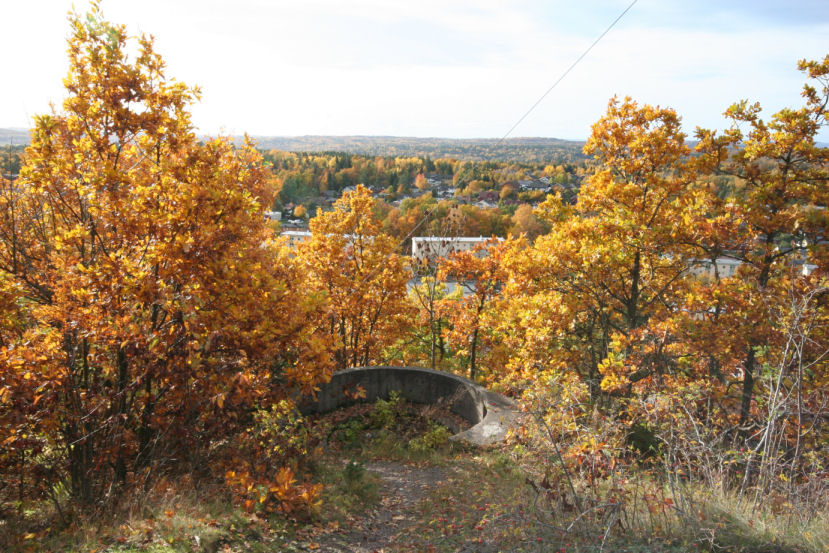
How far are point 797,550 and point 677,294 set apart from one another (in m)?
7.54

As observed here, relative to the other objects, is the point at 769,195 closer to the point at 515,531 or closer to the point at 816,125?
the point at 816,125

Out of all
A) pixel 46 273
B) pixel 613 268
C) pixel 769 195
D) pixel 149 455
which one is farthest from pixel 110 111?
pixel 769 195

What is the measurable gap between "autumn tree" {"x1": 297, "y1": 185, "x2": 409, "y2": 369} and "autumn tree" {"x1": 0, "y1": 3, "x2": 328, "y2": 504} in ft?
30.2

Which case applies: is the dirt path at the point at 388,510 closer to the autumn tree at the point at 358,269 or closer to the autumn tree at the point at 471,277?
the autumn tree at the point at 358,269

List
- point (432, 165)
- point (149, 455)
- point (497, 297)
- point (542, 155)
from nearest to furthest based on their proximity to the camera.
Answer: point (149, 455) < point (497, 297) < point (542, 155) < point (432, 165)

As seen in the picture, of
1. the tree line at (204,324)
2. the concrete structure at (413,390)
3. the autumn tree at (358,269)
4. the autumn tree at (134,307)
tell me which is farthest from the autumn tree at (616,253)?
the autumn tree at (134,307)

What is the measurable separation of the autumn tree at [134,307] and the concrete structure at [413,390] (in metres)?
5.24

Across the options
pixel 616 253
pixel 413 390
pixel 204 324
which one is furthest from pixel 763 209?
pixel 204 324

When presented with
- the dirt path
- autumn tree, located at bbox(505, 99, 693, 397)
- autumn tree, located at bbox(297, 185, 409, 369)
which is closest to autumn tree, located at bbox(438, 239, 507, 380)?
autumn tree, located at bbox(297, 185, 409, 369)

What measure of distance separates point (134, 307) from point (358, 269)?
418 inches

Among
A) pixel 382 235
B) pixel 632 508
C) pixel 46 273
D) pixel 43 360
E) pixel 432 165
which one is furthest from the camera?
pixel 432 165

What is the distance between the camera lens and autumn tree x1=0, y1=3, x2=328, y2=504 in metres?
4.55

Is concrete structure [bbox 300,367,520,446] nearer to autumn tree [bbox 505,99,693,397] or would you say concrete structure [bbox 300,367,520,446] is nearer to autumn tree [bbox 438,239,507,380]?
autumn tree [bbox 505,99,693,397]

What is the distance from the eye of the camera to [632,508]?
15.9 feet
